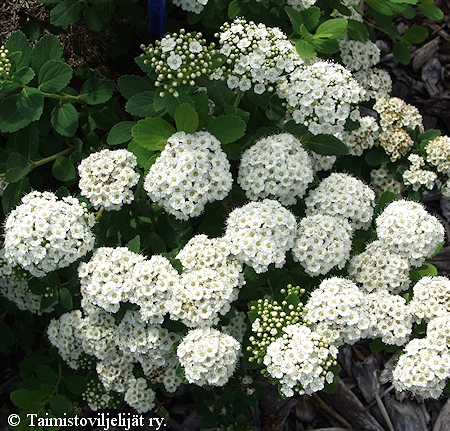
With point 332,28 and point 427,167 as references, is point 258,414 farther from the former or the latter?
point 332,28

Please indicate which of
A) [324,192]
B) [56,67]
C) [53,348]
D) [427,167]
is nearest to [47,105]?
[56,67]

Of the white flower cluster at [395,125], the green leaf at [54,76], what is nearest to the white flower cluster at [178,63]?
the green leaf at [54,76]

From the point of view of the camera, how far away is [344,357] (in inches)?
202

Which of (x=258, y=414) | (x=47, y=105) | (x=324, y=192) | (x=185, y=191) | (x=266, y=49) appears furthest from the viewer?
(x=258, y=414)

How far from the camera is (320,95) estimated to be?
385cm

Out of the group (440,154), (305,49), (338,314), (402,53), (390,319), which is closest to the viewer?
(338,314)

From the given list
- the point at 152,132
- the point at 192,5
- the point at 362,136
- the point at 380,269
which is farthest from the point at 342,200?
the point at 192,5

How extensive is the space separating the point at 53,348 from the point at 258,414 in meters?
1.88

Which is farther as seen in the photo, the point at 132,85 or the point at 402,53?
the point at 402,53

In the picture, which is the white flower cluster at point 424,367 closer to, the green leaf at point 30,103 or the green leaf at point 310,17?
the green leaf at point 310,17

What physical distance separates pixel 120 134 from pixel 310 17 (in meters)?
1.72

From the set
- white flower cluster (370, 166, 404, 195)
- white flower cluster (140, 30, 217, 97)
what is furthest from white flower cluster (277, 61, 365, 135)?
white flower cluster (370, 166, 404, 195)

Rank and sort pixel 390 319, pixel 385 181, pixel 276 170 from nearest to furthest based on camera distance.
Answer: pixel 390 319 → pixel 276 170 → pixel 385 181

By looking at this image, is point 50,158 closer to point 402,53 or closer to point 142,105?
point 142,105
